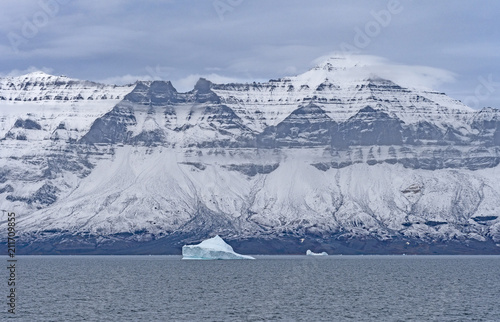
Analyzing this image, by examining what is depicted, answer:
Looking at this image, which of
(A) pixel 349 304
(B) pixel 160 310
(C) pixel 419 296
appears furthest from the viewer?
(C) pixel 419 296

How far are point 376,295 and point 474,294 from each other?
71.0 feet

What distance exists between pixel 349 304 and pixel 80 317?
175ft

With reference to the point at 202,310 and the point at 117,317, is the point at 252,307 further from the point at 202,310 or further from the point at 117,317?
the point at 117,317

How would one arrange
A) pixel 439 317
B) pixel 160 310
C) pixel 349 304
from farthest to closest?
pixel 349 304
pixel 160 310
pixel 439 317

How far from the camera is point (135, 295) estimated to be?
197750 millimetres

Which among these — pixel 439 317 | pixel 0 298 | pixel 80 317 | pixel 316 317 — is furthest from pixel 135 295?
pixel 439 317

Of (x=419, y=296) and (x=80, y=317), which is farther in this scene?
(x=419, y=296)

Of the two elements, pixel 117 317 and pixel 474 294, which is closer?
pixel 117 317

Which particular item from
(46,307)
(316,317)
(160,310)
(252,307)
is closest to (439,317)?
(316,317)

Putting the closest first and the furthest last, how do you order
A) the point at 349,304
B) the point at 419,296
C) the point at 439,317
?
the point at 439,317 < the point at 349,304 < the point at 419,296

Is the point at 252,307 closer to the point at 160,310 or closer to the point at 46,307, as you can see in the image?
the point at 160,310

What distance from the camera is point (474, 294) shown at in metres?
198

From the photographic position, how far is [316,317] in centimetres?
15538

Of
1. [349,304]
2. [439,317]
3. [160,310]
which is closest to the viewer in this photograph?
[439,317]
